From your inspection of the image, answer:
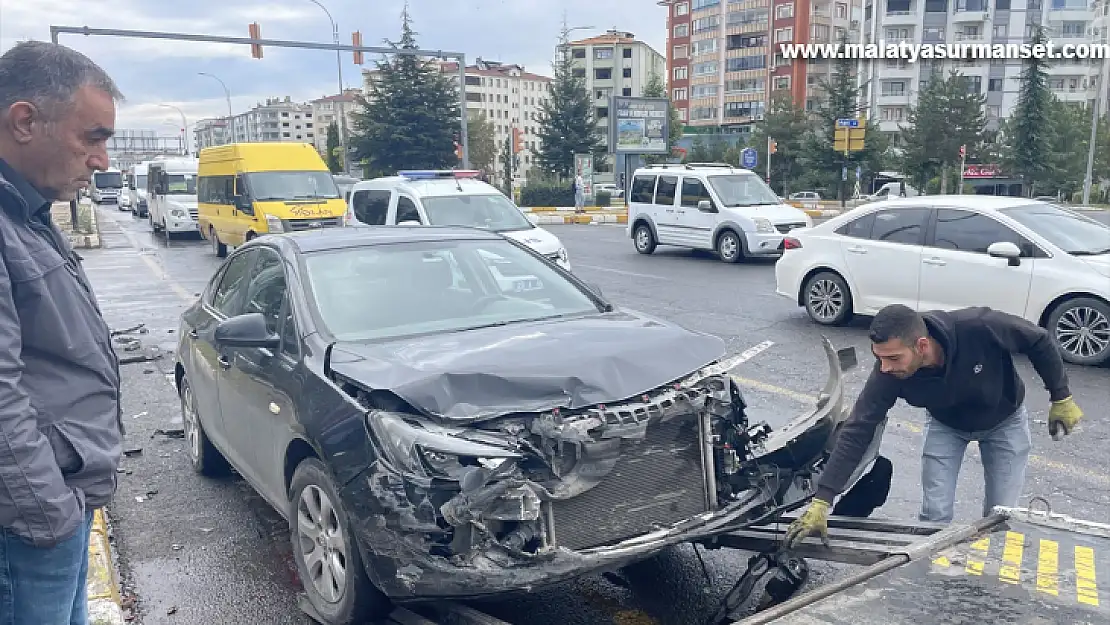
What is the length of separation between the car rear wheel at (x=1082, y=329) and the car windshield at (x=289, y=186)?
14670 mm

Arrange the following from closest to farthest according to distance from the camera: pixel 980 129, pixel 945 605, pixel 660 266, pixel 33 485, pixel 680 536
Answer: pixel 33 485
pixel 945 605
pixel 680 536
pixel 660 266
pixel 980 129

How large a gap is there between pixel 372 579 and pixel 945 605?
1.96 m

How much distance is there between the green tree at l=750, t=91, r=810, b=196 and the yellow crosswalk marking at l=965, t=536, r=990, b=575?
48.2 meters

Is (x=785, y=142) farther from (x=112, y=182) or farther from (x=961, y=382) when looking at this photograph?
(x=961, y=382)

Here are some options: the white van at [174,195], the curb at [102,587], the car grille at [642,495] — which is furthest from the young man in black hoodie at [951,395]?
the white van at [174,195]

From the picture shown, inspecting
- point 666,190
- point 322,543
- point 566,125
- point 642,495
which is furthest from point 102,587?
point 566,125

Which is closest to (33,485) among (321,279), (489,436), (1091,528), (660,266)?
(489,436)

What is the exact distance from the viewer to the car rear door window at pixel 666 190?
58.3ft

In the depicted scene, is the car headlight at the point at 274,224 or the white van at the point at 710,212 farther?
the car headlight at the point at 274,224

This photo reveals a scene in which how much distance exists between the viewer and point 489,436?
3.02 meters

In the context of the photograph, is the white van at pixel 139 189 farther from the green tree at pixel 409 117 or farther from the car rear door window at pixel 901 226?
the car rear door window at pixel 901 226

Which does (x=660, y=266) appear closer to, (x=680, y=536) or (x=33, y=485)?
(x=680, y=536)

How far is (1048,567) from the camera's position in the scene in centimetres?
290

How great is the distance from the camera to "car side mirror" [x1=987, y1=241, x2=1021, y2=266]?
26.0 ft
